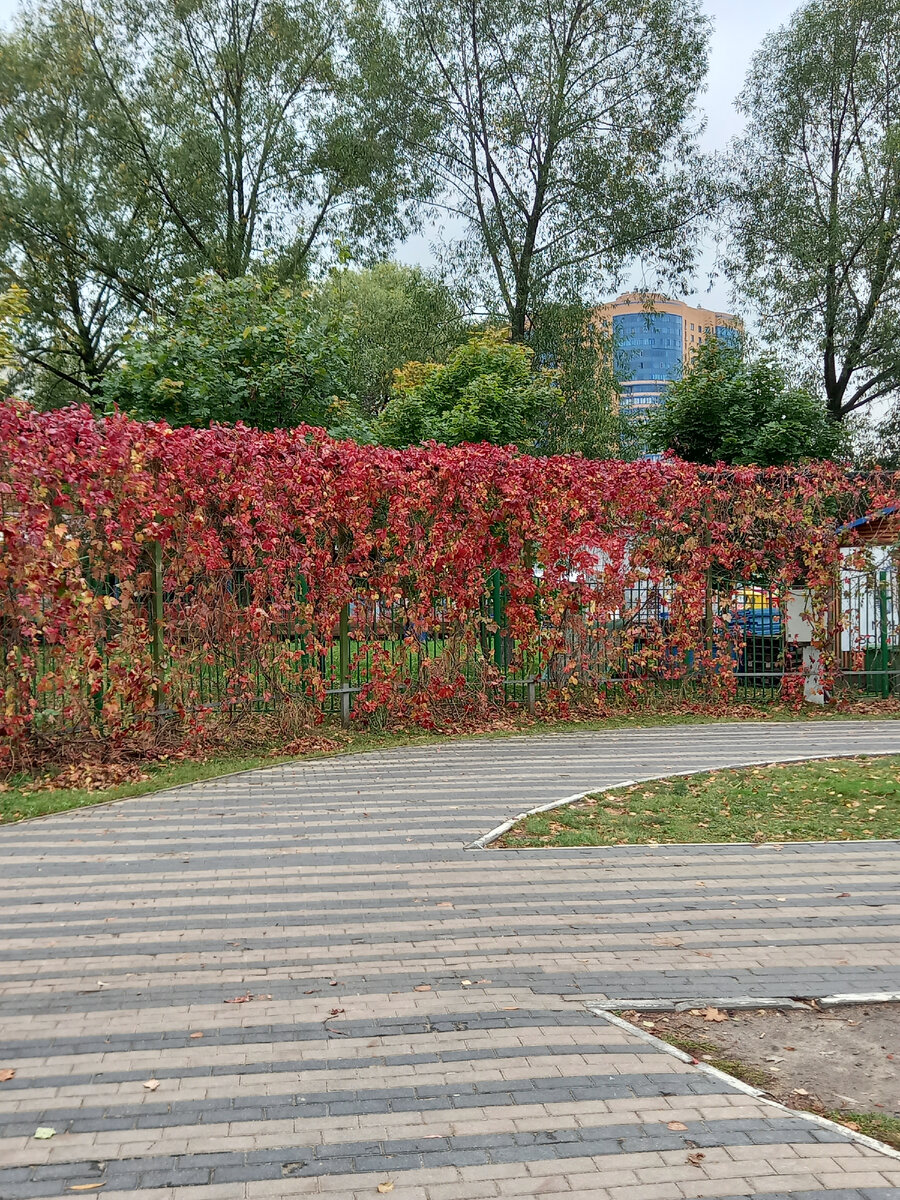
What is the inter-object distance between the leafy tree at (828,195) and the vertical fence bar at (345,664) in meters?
20.4

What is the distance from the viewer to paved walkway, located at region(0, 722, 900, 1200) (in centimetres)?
344

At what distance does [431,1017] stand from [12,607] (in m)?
6.78

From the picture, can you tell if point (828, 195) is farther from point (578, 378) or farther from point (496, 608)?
point (496, 608)

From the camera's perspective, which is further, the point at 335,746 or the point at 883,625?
the point at 883,625

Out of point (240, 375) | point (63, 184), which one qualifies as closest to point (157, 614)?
point (240, 375)

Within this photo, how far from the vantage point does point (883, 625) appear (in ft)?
53.1

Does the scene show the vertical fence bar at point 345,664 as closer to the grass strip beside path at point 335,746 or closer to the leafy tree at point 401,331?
the grass strip beside path at point 335,746

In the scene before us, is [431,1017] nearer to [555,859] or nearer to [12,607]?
[555,859]

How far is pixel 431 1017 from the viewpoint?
4629mm

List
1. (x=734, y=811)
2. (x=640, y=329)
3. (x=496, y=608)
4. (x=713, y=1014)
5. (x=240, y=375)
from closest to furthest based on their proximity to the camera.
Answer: (x=713, y=1014), (x=734, y=811), (x=496, y=608), (x=240, y=375), (x=640, y=329)

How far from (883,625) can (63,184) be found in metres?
22.4

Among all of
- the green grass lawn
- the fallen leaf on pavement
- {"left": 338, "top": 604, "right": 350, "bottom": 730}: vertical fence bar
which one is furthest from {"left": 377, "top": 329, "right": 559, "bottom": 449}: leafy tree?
the fallen leaf on pavement

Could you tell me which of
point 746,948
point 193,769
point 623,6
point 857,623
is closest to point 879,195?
point 623,6

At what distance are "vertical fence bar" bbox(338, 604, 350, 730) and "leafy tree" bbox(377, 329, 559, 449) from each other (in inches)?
350
